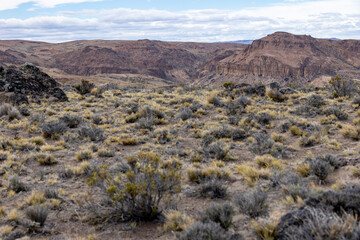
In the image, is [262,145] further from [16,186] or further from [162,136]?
[16,186]

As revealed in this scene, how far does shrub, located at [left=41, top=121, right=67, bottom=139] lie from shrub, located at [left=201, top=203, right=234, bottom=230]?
743cm

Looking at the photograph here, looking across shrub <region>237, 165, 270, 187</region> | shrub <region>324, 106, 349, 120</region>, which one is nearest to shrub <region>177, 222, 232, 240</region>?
shrub <region>237, 165, 270, 187</region>

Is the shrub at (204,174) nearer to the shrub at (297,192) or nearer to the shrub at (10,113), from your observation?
the shrub at (297,192)

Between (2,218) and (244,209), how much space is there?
4.07 m

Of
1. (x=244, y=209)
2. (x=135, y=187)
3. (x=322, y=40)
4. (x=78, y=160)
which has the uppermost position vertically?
(x=322, y=40)

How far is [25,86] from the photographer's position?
54.4 ft

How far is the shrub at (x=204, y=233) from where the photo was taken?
10.6 feet

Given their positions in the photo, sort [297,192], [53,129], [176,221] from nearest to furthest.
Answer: [176,221]
[297,192]
[53,129]

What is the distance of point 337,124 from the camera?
9852mm

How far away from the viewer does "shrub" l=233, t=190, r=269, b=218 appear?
4.06 m

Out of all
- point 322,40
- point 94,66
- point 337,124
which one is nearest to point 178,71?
point 94,66

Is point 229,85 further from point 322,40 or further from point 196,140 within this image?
point 322,40

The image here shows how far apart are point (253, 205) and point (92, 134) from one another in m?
7.04

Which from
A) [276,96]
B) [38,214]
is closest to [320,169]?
[38,214]
